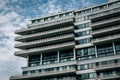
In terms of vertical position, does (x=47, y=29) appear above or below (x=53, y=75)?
above

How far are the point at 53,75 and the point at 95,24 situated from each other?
841 inches

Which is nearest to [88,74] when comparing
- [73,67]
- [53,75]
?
[73,67]

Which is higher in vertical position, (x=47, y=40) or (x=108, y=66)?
(x=47, y=40)

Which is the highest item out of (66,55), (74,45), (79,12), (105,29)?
(79,12)

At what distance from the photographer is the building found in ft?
226

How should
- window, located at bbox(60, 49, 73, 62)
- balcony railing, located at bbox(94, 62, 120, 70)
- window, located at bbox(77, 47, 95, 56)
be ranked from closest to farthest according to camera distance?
balcony railing, located at bbox(94, 62, 120, 70) → window, located at bbox(77, 47, 95, 56) → window, located at bbox(60, 49, 73, 62)

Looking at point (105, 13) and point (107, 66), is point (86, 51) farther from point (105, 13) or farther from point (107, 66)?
point (105, 13)

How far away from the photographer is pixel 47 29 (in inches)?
3292

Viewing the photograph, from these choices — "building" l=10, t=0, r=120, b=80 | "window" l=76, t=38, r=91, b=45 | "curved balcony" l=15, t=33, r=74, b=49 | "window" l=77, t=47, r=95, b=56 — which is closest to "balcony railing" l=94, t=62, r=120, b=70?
"building" l=10, t=0, r=120, b=80

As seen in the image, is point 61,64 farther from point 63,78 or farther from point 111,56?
point 111,56

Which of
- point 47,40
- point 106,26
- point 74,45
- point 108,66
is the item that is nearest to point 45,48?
point 47,40

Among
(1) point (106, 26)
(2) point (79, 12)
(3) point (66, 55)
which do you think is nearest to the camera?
(1) point (106, 26)

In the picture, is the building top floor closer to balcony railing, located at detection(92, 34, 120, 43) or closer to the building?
the building

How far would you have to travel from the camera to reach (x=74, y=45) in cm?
7450
